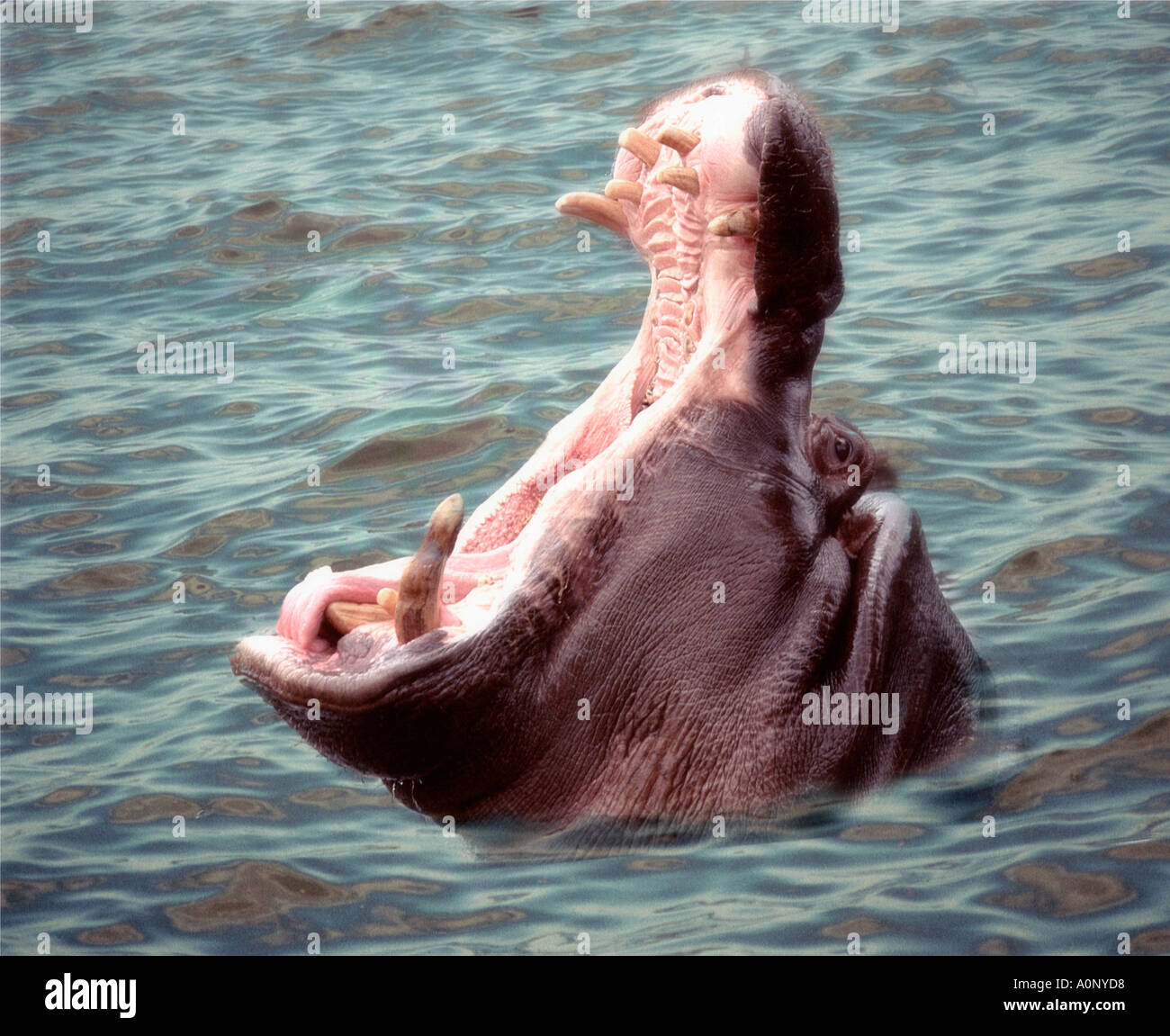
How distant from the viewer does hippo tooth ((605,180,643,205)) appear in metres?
4.59

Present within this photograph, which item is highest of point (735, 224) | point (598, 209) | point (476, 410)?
point (735, 224)

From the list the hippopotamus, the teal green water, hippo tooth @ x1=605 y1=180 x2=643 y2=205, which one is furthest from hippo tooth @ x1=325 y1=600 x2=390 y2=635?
hippo tooth @ x1=605 y1=180 x2=643 y2=205

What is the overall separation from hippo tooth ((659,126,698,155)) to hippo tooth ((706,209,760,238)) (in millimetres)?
201

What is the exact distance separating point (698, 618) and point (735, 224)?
89 cm

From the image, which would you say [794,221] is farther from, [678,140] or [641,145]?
[641,145]

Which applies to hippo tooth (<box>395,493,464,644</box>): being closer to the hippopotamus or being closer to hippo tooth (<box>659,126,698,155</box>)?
the hippopotamus

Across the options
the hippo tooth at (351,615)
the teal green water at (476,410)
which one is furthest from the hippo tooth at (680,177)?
the teal green water at (476,410)

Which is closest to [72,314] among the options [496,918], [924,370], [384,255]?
[384,255]

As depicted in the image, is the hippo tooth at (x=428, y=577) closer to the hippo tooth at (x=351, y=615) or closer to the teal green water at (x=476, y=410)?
the hippo tooth at (x=351, y=615)

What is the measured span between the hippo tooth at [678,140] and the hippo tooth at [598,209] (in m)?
0.53

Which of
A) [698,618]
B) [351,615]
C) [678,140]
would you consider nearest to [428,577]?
[351,615]

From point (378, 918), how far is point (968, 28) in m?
9.81

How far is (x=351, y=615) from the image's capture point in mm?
4172
